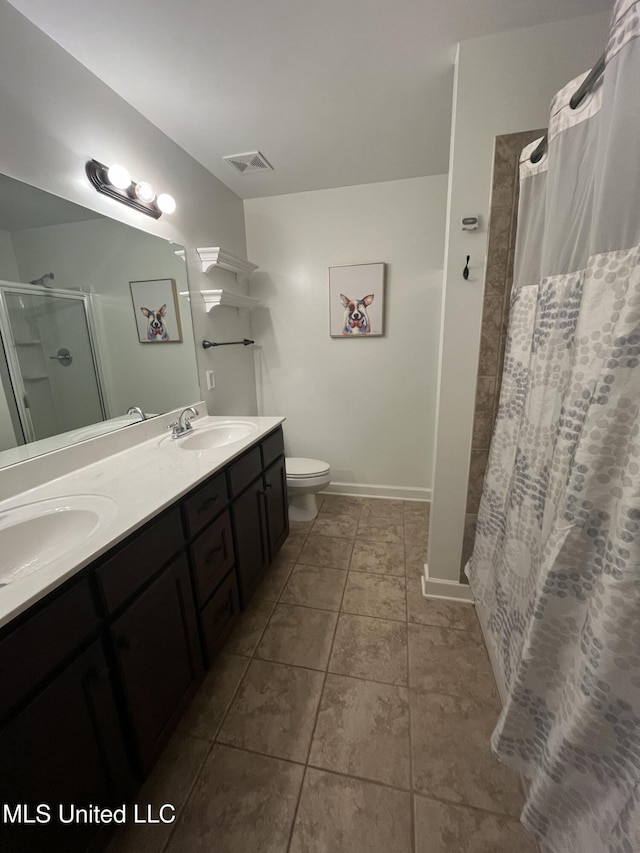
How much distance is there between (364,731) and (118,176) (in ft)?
7.71

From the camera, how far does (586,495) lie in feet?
2.28

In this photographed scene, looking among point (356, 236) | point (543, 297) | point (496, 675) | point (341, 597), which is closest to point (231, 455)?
point (341, 597)

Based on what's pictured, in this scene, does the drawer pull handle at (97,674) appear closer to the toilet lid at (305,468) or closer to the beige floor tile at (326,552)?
the beige floor tile at (326,552)

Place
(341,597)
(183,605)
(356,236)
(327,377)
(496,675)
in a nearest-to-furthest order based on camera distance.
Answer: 1. (183,605)
2. (496,675)
3. (341,597)
4. (356,236)
5. (327,377)

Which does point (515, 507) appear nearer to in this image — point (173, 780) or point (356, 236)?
point (173, 780)

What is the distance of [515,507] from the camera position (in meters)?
1.10

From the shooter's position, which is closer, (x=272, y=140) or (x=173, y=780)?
(x=173, y=780)

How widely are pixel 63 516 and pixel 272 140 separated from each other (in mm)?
2063

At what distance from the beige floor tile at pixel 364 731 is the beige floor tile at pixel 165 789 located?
0.39 metres

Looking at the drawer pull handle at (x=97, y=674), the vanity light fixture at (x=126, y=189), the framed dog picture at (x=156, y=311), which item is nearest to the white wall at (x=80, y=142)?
the vanity light fixture at (x=126, y=189)

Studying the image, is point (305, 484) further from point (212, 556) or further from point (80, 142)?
point (80, 142)

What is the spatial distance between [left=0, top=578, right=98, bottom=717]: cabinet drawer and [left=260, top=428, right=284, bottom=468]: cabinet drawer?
1024 millimetres

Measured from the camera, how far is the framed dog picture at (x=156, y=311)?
157 cm

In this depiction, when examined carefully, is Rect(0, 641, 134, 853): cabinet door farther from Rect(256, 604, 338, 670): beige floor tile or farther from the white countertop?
Rect(256, 604, 338, 670): beige floor tile
